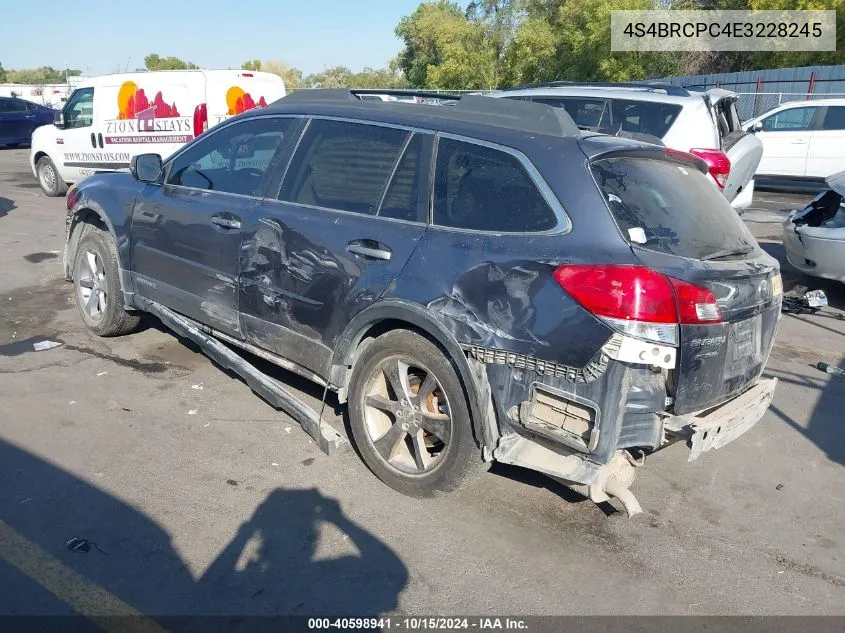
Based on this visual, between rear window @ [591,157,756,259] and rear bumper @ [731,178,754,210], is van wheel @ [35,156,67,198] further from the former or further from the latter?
rear window @ [591,157,756,259]

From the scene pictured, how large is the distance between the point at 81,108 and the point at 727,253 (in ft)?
41.1

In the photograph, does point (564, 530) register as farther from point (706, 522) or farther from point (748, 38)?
point (748, 38)

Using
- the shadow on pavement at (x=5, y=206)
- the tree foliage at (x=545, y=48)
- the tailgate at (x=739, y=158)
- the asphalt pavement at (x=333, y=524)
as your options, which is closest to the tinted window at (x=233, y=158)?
the asphalt pavement at (x=333, y=524)

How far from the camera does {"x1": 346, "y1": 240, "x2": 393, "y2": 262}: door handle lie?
3.86m

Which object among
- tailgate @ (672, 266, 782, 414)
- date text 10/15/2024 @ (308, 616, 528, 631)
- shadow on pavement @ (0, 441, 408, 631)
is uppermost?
tailgate @ (672, 266, 782, 414)

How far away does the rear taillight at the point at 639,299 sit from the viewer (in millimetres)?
3143

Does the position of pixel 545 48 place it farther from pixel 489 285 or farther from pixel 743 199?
pixel 489 285

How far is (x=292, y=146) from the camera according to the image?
4.57 m

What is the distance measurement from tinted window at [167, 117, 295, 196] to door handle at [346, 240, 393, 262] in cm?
98

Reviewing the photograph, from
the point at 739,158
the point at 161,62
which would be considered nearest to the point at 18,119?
the point at 739,158

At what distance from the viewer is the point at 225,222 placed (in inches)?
185

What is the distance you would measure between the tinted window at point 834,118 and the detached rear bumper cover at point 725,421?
13165 mm

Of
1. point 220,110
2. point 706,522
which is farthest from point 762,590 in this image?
point 220,110

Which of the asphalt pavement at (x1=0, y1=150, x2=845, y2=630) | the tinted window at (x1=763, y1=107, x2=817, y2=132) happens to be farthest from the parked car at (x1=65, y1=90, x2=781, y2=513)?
the tinted window at (x1=763, y1=107, x2=817, y2=132)
